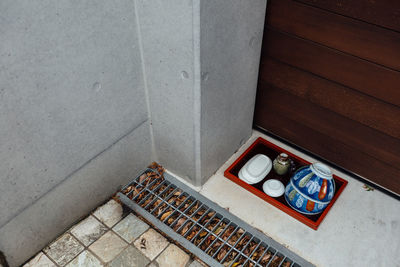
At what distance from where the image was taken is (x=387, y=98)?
2734 millimetres

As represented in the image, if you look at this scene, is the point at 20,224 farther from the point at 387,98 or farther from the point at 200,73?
the point at 387,98

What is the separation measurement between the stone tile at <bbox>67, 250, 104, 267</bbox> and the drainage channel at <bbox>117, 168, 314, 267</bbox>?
0.49 m

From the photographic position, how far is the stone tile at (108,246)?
2.86m

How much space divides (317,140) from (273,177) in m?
0.51

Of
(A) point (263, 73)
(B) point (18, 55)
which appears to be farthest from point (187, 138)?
(B) point (18, 55)

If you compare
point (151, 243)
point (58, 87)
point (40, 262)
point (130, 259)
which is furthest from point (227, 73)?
point (40, 262)

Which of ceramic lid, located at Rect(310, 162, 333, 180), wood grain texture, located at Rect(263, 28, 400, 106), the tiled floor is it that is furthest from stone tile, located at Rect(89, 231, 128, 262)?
wood grain texture, located at Rect(263, 28, 400, 106)

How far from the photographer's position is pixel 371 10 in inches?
97.3

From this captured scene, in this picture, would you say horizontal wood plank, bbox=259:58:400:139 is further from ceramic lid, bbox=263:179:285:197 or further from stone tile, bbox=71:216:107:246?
stone tile, bbox=71:216:107:246

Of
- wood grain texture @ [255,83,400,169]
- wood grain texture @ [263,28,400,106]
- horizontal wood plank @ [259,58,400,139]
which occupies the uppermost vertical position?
wood grain texture @ [263,28,400,106]

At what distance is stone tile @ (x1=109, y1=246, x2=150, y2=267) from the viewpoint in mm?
2818

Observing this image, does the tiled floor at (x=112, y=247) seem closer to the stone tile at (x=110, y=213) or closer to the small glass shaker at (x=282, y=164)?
the stone tile at (x=110, y=213)

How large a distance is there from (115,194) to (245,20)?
5.81ft

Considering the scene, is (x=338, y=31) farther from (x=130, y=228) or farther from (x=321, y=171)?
(x=130, y=228)
